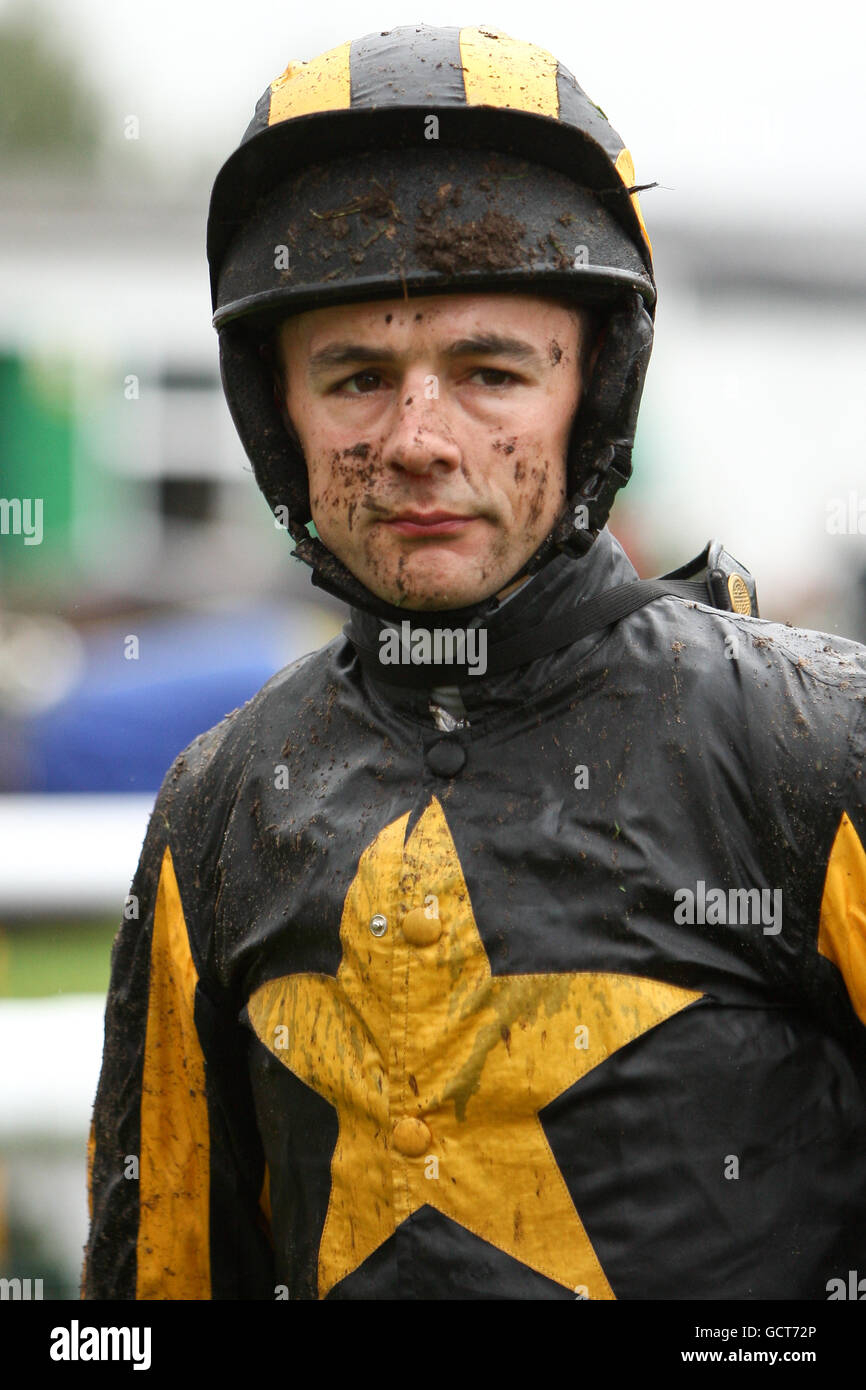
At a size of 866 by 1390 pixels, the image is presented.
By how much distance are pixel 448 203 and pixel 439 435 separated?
1.09 feet

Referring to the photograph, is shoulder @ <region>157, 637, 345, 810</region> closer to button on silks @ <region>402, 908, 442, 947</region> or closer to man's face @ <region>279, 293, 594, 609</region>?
man's face @ <region>279, 293, 594, 609</region>

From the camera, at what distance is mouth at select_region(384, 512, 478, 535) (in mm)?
2061

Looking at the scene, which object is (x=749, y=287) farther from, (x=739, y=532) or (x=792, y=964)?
(x=792, y=964)

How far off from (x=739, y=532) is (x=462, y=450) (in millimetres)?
8454

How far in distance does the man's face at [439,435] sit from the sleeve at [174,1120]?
2.04 feet

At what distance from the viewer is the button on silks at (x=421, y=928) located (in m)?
2.00

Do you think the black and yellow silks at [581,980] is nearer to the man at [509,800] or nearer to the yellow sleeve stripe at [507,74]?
the man at [509,800]

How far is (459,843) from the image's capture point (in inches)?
81.0

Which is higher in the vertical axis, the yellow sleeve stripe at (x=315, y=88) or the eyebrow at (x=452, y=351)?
the yellow sleeve stripe at (x=315, y=88)

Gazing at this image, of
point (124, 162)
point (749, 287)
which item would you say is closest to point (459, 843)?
point (749, 287)

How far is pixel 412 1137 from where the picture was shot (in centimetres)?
197

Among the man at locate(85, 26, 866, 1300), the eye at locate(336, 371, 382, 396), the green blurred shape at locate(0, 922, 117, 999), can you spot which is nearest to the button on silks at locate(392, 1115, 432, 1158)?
the man at locate(85, 26, 866, 1300)

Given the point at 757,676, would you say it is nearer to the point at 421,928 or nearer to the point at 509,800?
the point at 509,800

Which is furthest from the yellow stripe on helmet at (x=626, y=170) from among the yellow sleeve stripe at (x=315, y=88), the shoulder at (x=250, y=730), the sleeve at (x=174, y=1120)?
the sleeve at (x=174, y=1120)
